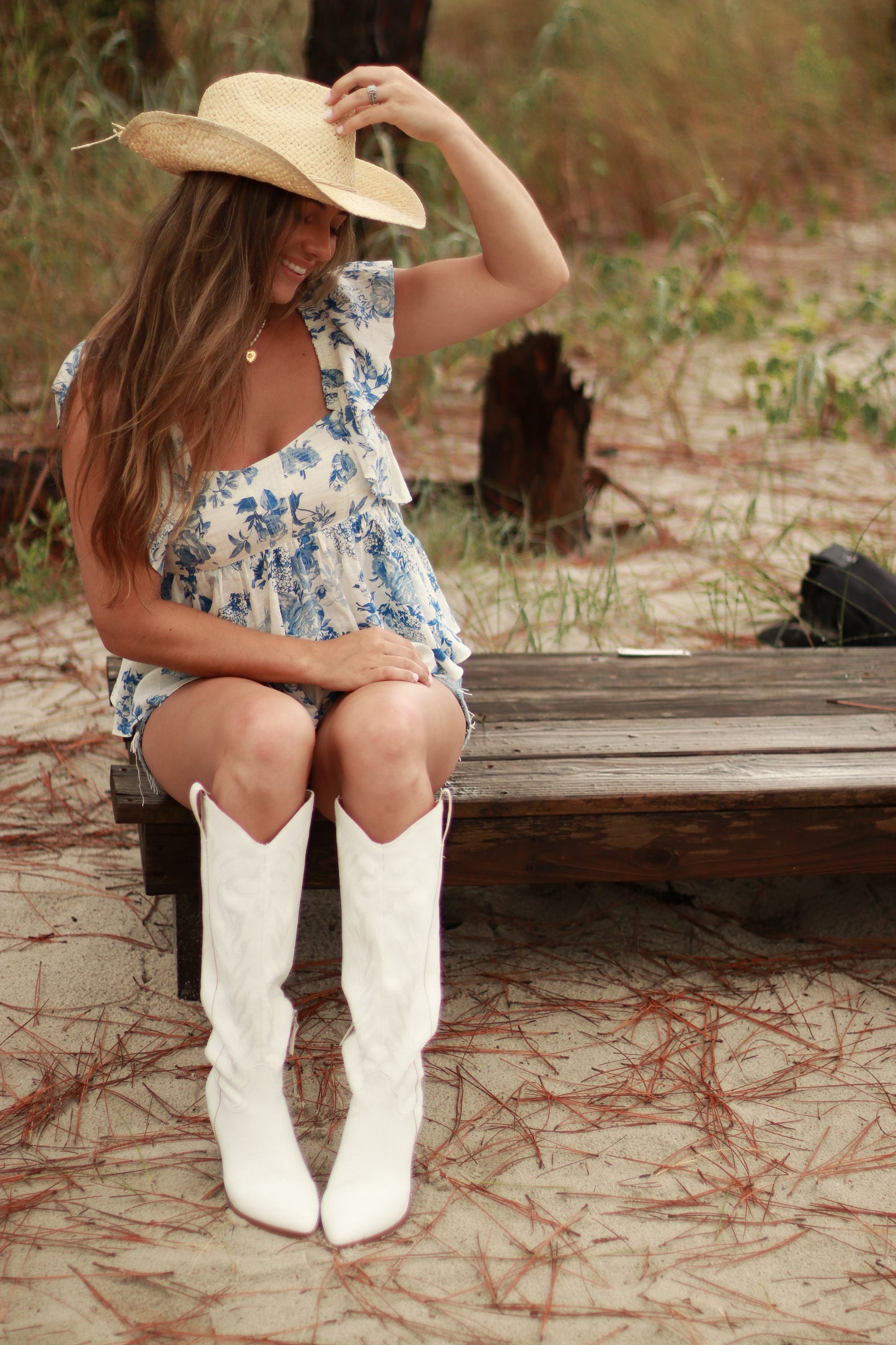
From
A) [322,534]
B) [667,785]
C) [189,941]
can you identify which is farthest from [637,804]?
[189,941]

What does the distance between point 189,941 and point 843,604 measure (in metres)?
1.85

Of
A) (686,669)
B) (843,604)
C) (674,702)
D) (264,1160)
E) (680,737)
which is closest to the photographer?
(264,1160)

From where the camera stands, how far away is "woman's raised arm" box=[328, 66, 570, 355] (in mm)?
1807

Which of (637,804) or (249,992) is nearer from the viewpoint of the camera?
(249,992)

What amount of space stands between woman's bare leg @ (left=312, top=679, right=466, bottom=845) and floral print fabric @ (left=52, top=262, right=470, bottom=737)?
165 mm

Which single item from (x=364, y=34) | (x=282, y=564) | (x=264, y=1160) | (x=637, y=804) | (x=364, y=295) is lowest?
(x=264, y=1160)

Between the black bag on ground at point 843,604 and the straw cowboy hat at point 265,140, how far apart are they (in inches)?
68.9

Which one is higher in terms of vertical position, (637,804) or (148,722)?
(148,722)

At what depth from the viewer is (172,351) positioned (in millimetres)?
1729

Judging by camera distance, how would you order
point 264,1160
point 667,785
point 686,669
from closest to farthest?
point 264,1160
point 667,785
point 686,669

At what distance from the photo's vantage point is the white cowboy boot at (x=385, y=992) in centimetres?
165

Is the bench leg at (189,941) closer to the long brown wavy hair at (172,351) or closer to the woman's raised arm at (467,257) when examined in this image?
the long brown wavy hair at (172,351)

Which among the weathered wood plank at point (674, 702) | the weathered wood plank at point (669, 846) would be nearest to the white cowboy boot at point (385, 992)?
the weathered wood plank at point (669, 846)

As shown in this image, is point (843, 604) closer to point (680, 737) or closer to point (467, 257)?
point (680, 737)
